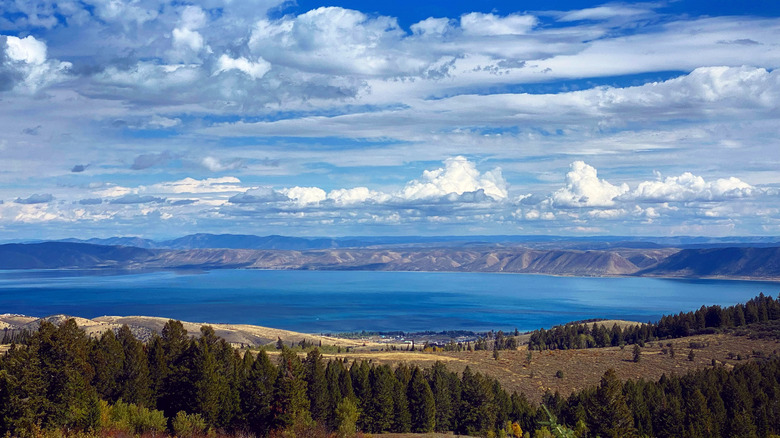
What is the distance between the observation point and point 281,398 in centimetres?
5362

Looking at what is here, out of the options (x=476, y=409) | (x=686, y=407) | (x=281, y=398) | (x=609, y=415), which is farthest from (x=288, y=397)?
(x=686, y=407)

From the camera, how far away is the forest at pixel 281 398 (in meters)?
42.7

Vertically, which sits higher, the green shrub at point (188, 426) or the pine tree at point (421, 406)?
the green shrub at point (188, 426)

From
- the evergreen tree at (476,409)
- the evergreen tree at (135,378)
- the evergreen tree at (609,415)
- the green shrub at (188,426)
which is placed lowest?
the evergreen tree at (476,409)

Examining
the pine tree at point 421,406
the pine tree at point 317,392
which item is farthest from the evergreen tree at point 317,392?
the pine tree at point 421,406

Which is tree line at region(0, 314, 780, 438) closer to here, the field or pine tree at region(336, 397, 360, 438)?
pine tree at region(336, 397, 360, 438)

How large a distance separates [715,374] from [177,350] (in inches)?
2608

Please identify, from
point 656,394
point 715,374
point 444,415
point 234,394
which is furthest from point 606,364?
point 234,394

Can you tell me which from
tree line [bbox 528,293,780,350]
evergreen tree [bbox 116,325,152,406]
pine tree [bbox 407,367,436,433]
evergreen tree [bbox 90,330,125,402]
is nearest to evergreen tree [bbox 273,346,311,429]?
evergreen tree [bbox 116,325,152,406]

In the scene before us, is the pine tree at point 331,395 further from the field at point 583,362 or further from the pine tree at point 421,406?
the field at point 583,362

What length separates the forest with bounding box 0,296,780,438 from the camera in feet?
140

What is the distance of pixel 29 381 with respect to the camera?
41.3 meters

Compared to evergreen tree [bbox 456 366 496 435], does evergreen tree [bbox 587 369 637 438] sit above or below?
above

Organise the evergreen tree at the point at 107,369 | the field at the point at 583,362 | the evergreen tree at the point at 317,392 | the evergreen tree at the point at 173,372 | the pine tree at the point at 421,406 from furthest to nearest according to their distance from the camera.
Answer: the field at the point at 583,362
the pine tree at the point at 421,406
the evergreen tree at the point at 317,392
the evergreen tree at the point at 107,369
the evergreen tree at the point at 173,372
